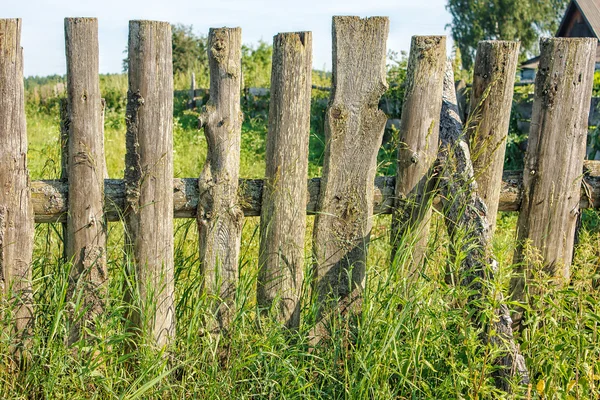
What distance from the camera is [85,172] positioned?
3.07 m

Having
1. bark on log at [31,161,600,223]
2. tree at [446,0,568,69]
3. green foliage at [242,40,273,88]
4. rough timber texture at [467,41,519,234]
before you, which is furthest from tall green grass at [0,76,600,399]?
tree at [446,0,568,69]

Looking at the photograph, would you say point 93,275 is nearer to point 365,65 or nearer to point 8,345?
point 8,345

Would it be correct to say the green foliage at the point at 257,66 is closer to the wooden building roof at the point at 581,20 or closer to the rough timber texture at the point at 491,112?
the wooden building roof at the point at 581,20

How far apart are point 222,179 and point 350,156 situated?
60 cm

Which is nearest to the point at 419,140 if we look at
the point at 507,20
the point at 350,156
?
the point at 350,156

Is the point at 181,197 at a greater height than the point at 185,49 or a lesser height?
lesser

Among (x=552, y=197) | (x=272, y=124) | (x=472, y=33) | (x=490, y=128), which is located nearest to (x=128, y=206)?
(x=272, y=124)

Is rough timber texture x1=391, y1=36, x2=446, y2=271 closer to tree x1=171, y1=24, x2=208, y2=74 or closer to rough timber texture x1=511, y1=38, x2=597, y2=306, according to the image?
rough timber texture x1=511, y1=38, x2=597, y2=306

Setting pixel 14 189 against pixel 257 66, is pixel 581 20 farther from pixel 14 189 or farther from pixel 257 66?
pixel 14 189

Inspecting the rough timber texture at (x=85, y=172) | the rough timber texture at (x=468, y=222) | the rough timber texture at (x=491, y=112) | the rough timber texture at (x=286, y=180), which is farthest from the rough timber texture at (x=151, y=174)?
the rough timber texture at (x=491, y=112)

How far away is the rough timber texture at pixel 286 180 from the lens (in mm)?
3020

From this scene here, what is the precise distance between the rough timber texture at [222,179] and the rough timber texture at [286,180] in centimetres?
15

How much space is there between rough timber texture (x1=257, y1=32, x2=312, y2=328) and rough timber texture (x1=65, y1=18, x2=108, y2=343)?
2.47ft

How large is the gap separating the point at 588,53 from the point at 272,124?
1.60m
